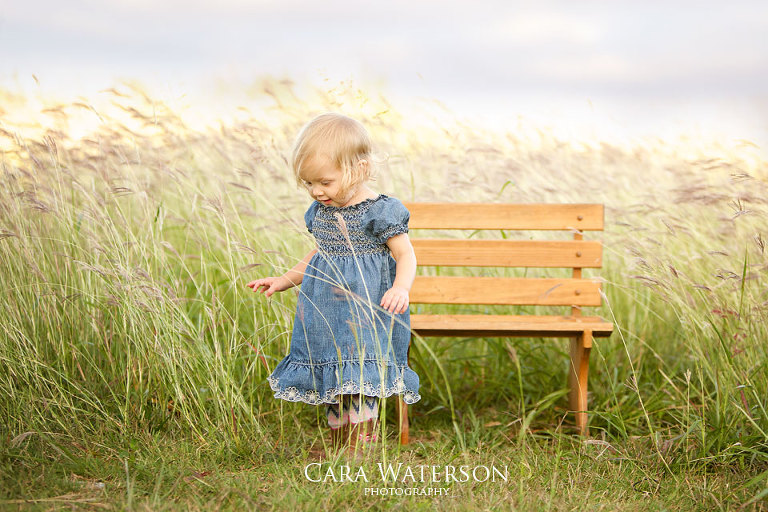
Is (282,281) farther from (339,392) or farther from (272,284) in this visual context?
(339,392)

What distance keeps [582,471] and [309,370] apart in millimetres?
A: 1043

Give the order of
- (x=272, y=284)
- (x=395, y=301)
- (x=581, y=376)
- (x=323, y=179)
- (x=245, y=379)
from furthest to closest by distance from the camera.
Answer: (x=581, y=376) → (x=245, y=379) → (x=272, y=284) → (x=323, y=179) → (x=395, y=301)

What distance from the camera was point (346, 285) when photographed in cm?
246

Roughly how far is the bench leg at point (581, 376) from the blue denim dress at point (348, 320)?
0.74m

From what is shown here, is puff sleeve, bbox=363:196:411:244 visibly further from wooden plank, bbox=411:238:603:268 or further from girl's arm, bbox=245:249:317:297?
wooden plank, bbox=411:238:603:268

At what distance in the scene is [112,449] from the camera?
2.49 metres

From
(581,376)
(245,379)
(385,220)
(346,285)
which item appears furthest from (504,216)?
(245,379)

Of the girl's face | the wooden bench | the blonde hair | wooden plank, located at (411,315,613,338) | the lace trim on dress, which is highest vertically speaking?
the blonde hair

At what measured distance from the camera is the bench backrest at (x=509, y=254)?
3.16 metres

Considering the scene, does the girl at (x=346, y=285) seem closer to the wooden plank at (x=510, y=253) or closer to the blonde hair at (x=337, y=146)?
the blonde hair at (x=337, y=146)

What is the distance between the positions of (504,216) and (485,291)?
0.36 m

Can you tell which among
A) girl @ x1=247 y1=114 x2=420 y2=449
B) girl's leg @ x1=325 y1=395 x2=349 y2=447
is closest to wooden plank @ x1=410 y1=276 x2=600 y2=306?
girl @ x1=247 y1=114 x2=420 y2=449

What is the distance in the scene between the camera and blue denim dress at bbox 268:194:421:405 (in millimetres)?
2451

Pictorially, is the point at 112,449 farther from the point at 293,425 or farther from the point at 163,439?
the point at 293,425
